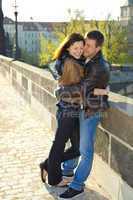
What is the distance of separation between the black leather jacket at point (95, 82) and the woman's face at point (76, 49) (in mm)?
137

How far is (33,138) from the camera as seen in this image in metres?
6.76

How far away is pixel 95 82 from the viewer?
13.0ft

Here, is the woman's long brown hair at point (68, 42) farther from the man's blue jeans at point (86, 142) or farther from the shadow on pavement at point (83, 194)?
the shadow on pavement at point (83, 194)

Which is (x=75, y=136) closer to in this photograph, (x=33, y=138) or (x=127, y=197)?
(x=127, y=197)

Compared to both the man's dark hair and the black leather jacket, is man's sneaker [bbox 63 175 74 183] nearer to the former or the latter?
the black leather jacket

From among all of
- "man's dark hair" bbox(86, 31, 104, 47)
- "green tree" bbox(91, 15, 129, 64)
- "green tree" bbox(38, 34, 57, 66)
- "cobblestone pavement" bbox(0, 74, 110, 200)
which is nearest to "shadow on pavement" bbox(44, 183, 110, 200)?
"cobblestone pavement" bbox(0, 74, 110, 200)

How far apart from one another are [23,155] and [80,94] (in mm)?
2052

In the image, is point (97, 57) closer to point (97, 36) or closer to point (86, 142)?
point (97, 36)

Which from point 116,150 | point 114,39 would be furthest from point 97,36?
point 114,39

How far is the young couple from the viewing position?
157 inches

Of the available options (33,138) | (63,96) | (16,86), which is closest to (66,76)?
(63,96)

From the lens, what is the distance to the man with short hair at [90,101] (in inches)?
156

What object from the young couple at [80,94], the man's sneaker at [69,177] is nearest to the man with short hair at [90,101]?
the young couple at [80,94]

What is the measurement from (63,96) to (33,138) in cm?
268
